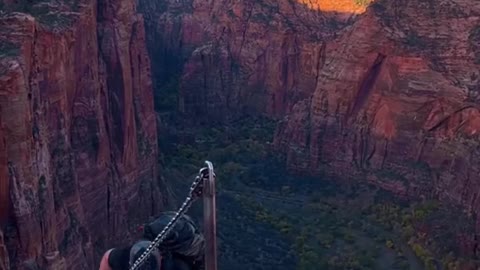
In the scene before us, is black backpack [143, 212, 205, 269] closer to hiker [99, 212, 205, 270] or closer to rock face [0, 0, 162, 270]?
hiker [99, 212, 205, 270]

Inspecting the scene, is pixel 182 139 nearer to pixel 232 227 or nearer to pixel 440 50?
pixel 232 227

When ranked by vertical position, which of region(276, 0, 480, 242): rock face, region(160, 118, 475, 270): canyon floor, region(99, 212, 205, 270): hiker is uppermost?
region(99, 212, 205, 270): hiker

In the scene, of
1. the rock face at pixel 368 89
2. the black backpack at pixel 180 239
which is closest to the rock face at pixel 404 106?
the rock face at pixel 368 89

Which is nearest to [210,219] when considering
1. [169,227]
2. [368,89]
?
[169,227]

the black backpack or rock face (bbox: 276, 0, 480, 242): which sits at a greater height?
the black backpack

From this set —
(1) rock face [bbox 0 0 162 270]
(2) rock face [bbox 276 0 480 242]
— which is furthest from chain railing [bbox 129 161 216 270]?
(2) rock face [bbox 276 0 480 242]

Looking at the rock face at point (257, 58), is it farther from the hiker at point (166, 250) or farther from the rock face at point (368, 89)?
the hiker at point (166, 250)

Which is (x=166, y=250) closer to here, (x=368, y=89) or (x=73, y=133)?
(x=73, y=133)
